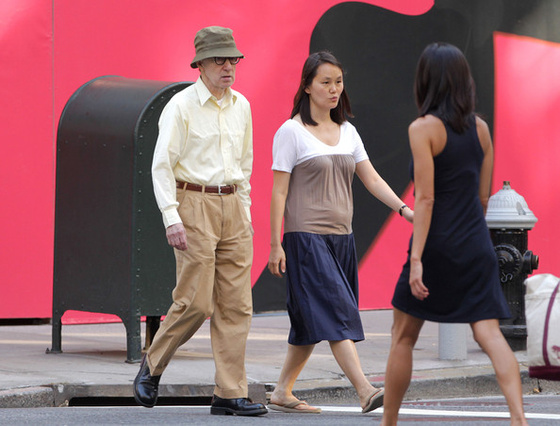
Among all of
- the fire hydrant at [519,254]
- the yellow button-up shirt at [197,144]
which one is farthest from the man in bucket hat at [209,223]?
the fire hydrant at [519,254]

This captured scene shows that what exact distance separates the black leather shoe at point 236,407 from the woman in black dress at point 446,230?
50.3 inches

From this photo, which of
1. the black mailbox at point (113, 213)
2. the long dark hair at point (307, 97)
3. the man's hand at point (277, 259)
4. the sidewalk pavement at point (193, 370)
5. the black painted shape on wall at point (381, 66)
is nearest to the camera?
the man's hand at point (277, 259)

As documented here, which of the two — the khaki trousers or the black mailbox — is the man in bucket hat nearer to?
the khaki trousers

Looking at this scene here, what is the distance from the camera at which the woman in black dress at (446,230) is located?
4551mm

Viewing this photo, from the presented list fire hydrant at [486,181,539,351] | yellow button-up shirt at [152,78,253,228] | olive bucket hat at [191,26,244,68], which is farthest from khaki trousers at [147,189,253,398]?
fire hydrant at [486,181,539,351]

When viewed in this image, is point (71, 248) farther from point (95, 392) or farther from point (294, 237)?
point (294, 237)

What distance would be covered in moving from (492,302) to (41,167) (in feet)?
19.7

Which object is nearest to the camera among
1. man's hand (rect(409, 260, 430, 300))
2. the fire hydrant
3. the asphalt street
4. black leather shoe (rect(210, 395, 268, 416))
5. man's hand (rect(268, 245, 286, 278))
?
man's hand (rect(409, 260, 430, 300))

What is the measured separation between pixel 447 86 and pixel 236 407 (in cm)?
220

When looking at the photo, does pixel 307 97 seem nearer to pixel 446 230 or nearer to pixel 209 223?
pixel 209 223

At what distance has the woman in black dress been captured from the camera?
455cm

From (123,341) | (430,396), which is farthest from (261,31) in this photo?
(430,396)

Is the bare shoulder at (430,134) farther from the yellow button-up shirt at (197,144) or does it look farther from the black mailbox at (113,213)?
the black mailbox at (113,213)

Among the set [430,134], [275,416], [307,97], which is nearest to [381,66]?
[307,97]
